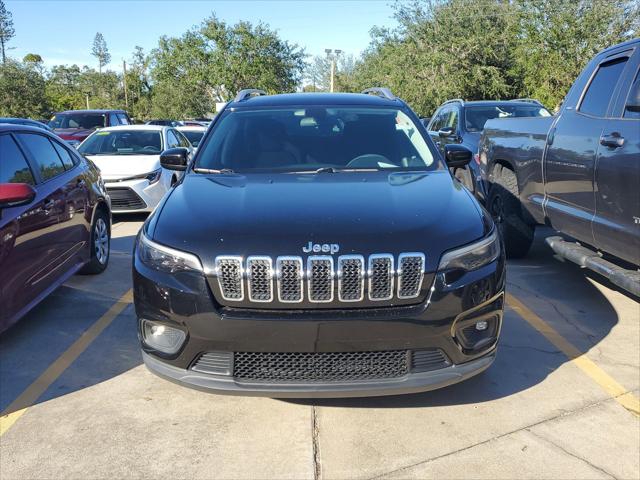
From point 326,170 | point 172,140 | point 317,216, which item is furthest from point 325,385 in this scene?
point 172,140

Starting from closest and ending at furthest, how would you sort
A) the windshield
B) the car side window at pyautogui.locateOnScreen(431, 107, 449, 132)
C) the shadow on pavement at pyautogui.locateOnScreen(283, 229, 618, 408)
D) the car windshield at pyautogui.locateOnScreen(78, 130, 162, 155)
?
the shadow on pavement at pyautogui.locateOnScreen(283, 229, 618, 408) → the windshield → the car windshield at pyautogui.locateOnScreen(78, 130, 162, 155) → the car side window at pyautogui.locateOnScreen(431, 107, 449, 132)

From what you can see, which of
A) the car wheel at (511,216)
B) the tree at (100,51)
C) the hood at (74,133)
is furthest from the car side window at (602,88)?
the tree at (100,51)

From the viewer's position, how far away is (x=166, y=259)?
309 centimetres

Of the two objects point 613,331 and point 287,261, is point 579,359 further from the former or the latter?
point 287,261

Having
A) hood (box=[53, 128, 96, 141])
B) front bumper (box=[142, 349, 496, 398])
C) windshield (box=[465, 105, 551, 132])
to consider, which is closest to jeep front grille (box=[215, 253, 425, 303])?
front bumper (box=[142, 349, 496, 398])

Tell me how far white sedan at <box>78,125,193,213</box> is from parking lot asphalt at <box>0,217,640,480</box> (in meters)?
4.87

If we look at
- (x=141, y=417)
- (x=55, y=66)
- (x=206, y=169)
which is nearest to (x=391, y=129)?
(x=206, y=169)

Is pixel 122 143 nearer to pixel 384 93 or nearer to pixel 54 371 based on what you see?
pixel 384 93

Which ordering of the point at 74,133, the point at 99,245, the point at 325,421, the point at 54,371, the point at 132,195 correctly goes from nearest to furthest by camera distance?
the point at 325,421, the point at 54,371, the point at 99,245, the point at 132,195, the point at 74,133

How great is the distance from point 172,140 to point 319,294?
9202 millimetres

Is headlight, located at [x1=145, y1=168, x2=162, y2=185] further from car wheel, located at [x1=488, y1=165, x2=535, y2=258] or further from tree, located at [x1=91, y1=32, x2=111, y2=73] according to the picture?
tree, located at [x1=91, y1=32, x2=111, y2=73]

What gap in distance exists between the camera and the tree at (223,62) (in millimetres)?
43250

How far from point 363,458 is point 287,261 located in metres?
1.06

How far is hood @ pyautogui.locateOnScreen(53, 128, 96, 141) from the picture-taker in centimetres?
1586
